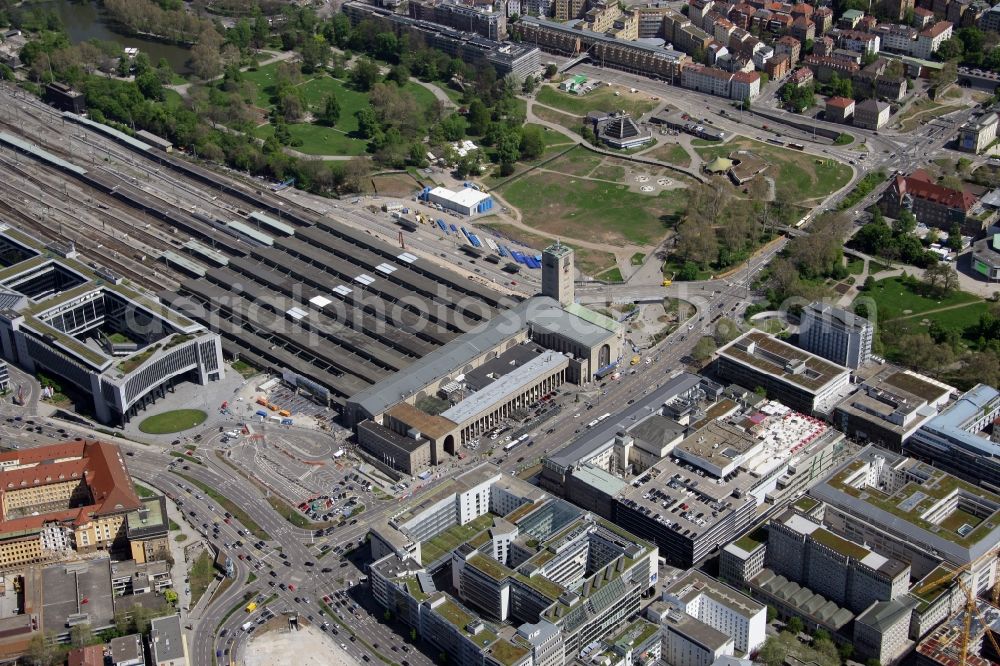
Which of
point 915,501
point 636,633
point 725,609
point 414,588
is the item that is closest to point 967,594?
point 915,501

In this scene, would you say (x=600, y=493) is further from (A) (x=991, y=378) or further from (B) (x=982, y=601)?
(A) (x=991, y=378)

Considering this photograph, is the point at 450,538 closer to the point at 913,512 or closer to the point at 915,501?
the point at 913,512

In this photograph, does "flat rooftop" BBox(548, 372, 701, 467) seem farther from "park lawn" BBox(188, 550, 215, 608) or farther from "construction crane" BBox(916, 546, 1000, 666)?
"park lawn" BBox(188, 550, 215, 608)

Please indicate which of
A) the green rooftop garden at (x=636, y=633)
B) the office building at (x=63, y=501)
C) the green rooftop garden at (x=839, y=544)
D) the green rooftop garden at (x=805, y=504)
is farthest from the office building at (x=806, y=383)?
the office building at (x=63, y=501)

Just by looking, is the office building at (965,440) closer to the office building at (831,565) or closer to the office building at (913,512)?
the office building at (913,512)

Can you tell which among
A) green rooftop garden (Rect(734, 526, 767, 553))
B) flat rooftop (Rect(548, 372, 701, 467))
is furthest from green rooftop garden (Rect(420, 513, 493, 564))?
green rooftop garden (Rect(734, 526, 767, 553))

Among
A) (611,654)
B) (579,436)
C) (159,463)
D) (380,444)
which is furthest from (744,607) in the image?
(159,463)

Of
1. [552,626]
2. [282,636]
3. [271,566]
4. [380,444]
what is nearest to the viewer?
[552,626]
